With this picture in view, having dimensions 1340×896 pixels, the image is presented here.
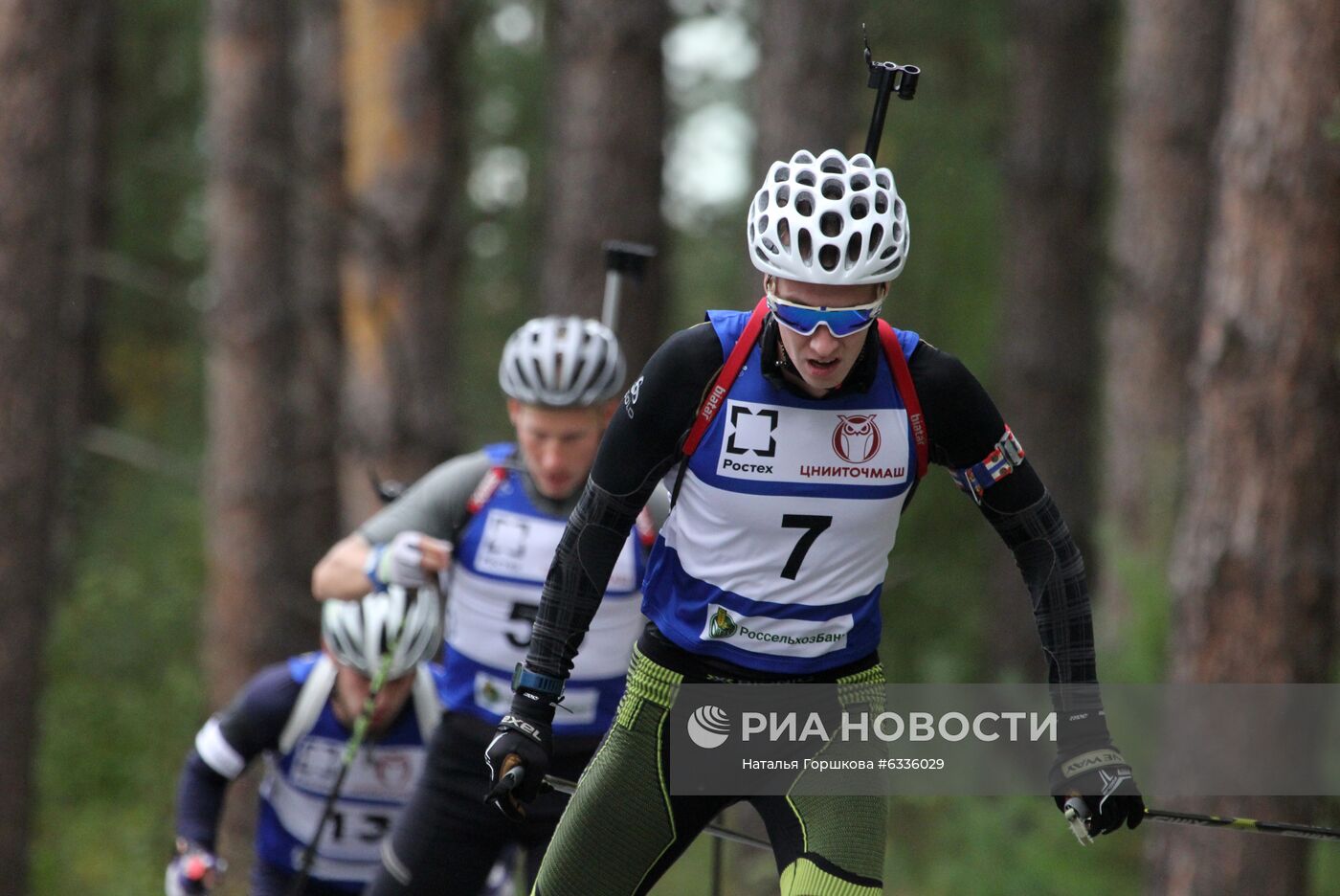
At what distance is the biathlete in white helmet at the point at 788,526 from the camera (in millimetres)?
3955

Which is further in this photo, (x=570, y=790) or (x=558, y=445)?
(x=558, y=445)

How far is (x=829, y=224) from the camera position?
3.91 meters

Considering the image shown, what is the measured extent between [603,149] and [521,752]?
5.95 metres

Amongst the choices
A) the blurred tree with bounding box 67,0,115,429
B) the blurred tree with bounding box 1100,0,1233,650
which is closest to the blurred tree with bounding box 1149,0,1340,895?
the blurred tree with bounding box 1100,0,1233,650

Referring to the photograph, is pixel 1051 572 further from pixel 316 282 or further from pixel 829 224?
pixel 316 282

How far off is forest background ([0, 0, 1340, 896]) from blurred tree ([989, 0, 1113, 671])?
1.3 inches

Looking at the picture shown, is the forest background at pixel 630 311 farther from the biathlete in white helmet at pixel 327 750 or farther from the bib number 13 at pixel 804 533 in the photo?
the bib number 13 at pixel 804 533

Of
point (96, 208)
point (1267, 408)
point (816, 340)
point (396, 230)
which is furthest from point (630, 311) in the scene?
point (96, 208)

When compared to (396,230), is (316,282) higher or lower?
lower

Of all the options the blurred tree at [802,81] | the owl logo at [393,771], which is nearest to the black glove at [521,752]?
the owl logo at [393,771]

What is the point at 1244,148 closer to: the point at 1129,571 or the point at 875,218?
the point at 1129,571

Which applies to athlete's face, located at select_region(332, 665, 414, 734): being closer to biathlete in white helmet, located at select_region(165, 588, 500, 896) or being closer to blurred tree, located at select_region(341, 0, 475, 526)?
biathlete in white helmet, located at select_region(165, 588, 500, 896)

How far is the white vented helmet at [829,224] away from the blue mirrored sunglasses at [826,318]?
0.21 feet

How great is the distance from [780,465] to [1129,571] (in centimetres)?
640
